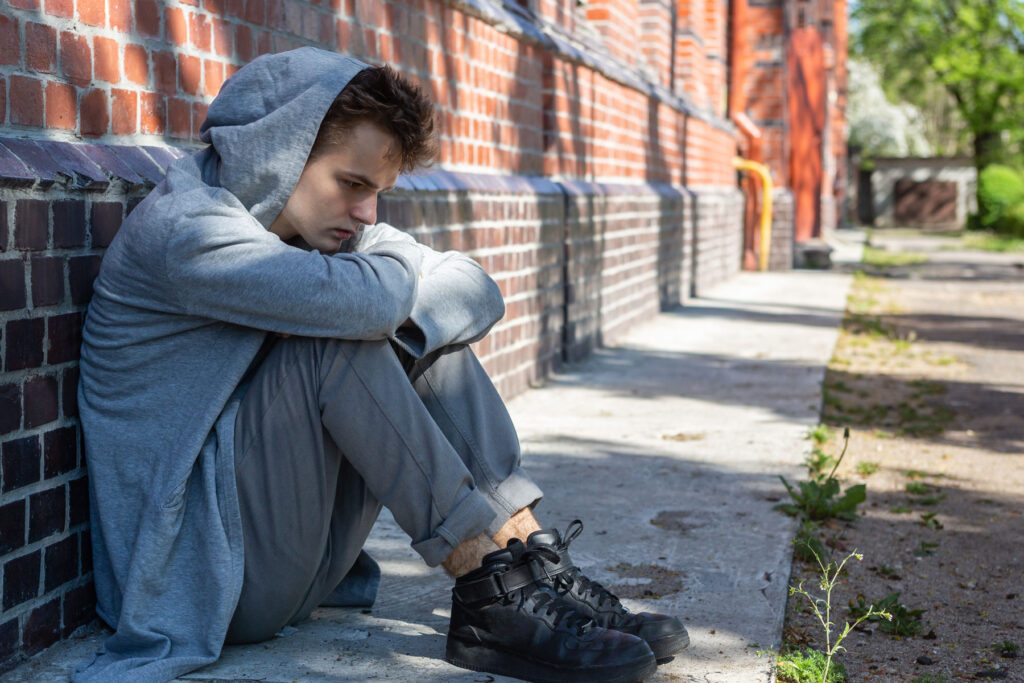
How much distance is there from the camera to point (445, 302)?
234 cm

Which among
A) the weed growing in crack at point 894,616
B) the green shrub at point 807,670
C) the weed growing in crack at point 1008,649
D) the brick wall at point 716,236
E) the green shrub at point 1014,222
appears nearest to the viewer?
the green shrub at point 807,670

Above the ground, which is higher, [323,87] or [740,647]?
[323,87]

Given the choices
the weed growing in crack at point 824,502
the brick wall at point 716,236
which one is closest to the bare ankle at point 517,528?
the weed growing in crack at point 824,502

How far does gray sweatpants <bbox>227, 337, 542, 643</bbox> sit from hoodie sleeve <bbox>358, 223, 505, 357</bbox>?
6cm

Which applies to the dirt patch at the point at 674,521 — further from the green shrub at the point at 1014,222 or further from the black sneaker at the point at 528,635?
A: the green shrub at the point at 1014,222

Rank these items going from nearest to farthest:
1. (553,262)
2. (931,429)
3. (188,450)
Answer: (188,450)
(931,429)
(553,262)

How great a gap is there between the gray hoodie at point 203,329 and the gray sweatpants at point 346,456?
4 centimetres

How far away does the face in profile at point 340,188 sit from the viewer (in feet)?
7.61

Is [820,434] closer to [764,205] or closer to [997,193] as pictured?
[764,205]

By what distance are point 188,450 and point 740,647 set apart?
124cm

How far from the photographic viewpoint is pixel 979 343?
852 cm

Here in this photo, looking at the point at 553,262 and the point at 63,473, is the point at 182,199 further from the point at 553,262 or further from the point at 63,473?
the point at 553,262

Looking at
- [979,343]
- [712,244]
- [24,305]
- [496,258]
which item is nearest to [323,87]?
[24,305]

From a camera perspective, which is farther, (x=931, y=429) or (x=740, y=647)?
(x=931, y=429)
